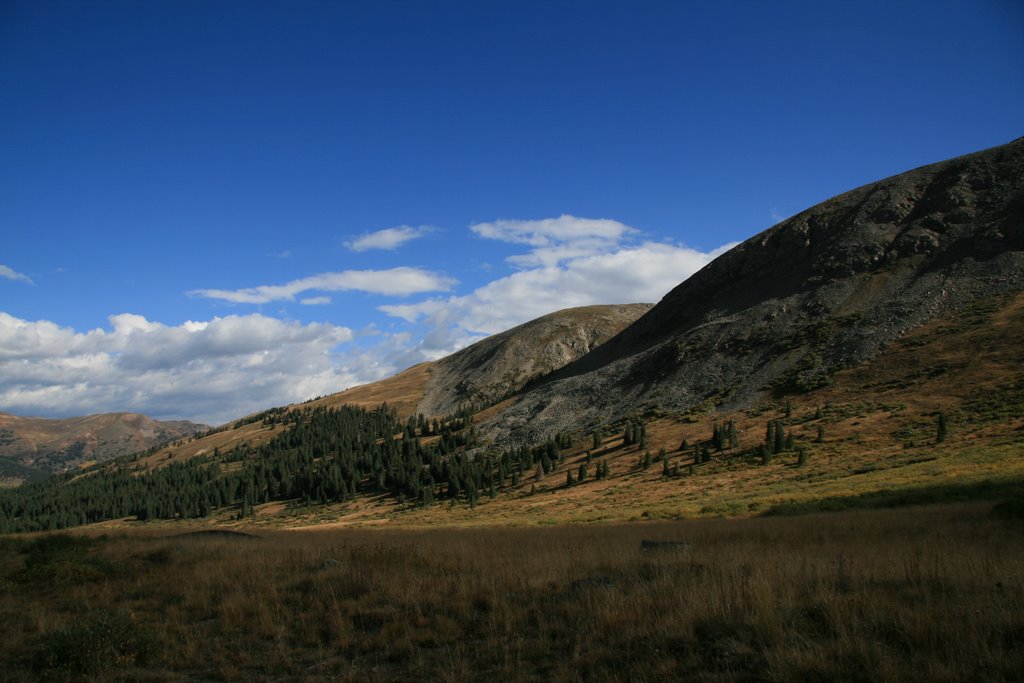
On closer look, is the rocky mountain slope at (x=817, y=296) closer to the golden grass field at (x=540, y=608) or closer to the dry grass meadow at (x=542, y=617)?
the golden grass field at (x=540, y=608)

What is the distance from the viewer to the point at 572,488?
237ft

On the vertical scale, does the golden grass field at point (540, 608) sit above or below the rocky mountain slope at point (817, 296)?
below

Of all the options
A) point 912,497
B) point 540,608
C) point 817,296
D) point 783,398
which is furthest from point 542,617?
point 817,296

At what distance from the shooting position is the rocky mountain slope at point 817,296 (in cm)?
8744

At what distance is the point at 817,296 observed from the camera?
10269 cm

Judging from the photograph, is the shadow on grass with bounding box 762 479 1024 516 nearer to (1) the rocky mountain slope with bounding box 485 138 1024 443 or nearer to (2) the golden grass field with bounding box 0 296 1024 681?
(2) the golden grass field with bounding box 0 296 1024 681

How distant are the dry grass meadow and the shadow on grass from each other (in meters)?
16.9

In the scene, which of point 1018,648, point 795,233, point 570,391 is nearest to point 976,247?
point 795,233

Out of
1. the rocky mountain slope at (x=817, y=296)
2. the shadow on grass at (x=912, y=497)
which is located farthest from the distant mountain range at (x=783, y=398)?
the shadow on grass at (x=912, y=497)

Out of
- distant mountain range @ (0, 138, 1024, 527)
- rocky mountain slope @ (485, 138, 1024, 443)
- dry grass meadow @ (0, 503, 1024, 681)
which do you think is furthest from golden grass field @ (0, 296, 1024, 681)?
rocky mountain slope @ (485, 138, 1024, 443)

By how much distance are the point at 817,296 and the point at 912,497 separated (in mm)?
82941

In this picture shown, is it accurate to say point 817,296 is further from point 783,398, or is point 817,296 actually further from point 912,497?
point 912,497

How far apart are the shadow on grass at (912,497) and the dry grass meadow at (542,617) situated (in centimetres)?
1694

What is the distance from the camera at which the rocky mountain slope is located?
87438 mm
